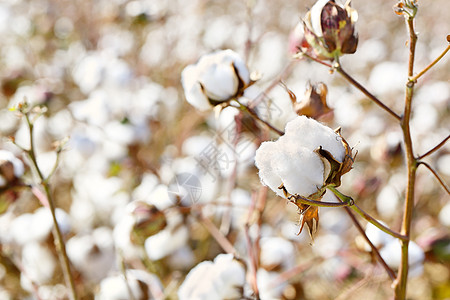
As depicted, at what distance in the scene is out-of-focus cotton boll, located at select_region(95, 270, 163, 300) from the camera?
28.5 inches

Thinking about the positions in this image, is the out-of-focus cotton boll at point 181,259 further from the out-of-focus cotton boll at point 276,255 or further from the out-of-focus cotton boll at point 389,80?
the out-of-focus cotton boll at point 389,80

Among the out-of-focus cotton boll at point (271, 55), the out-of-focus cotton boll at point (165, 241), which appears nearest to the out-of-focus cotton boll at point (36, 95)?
the out-of-focus cotton boll at point (165, 241)

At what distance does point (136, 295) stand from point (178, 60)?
1.11 metres

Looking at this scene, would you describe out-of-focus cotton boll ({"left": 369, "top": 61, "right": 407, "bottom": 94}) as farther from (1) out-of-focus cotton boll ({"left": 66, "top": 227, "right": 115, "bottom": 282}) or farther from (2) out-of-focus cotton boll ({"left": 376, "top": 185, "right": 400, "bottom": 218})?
(1) out-of-focus cotton boll ({"left": 66, "top": 227, "right": 115, "bottom": 282})

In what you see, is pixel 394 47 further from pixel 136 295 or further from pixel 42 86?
pixel 136 295

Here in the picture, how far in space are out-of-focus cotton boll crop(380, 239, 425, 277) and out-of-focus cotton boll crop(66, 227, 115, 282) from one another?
20.4 inches

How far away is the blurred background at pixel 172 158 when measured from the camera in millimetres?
871

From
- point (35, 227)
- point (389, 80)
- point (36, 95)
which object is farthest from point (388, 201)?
point (36, 95)

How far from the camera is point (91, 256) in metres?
0.93

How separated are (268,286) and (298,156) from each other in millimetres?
438

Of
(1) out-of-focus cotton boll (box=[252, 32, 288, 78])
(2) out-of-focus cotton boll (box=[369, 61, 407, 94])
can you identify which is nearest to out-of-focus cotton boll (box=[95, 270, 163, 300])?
(2) out-of-focus cotton boll (box=[369, 61, 407, 94])

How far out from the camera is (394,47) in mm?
2008

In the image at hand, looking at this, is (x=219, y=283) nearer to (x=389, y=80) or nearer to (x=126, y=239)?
(x=126, y=239)

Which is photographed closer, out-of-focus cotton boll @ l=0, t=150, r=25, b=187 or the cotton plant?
the cotton plant
